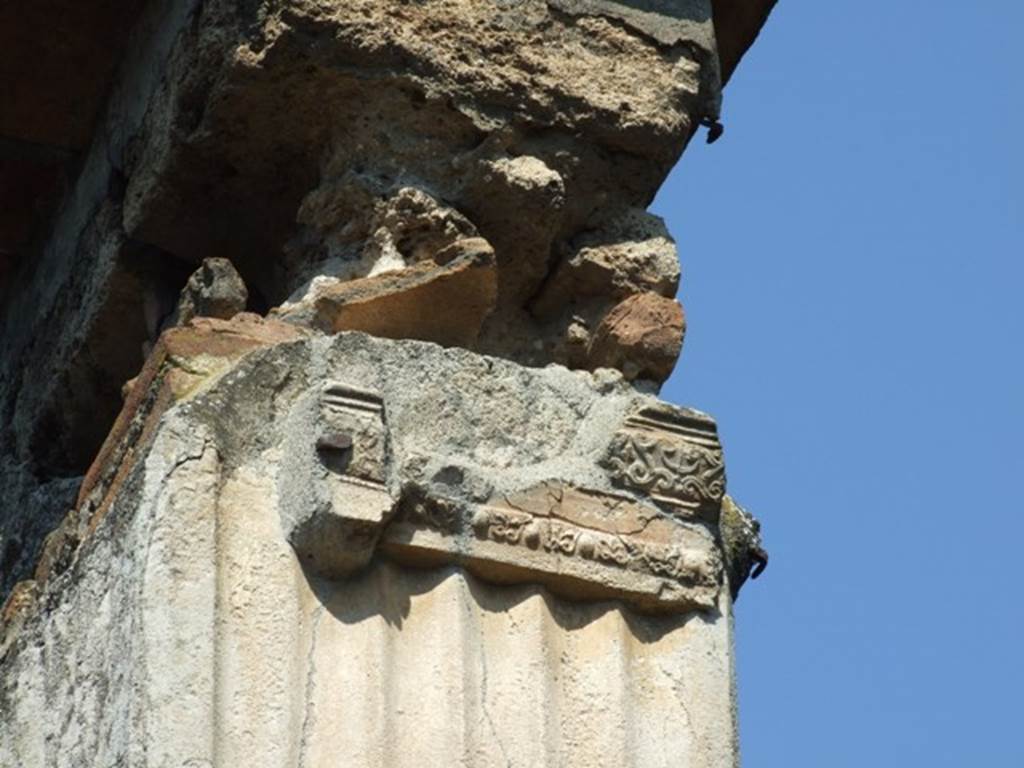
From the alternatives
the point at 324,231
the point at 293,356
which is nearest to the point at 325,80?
the point at 324,231

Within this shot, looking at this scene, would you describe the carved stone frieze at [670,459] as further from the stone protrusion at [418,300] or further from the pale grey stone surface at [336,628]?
the stone protrusion at [418,300]

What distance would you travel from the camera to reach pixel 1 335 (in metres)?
6.07

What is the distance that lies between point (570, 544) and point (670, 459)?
9.4 inches

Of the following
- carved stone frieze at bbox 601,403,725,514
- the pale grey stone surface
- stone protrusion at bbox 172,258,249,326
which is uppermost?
stone protrusion at bbox 172,258,249,326

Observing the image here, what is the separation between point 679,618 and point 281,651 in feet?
2.05

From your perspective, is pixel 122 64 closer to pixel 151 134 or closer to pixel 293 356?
pixel 151 134

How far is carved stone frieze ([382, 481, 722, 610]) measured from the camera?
4.61m

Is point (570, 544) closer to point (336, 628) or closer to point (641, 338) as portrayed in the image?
point (336, 628)

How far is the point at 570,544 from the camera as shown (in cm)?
469

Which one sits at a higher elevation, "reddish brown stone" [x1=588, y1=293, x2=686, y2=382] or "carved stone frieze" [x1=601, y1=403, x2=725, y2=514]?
"reddish brown stone" [x1=588, y1=293, x2=686, y2=382]

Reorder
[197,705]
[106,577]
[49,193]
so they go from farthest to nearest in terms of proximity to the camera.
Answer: [49,193] → [106,577] → [197,705]

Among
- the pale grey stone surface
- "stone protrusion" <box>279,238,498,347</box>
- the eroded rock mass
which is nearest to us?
the pale grey stone surface

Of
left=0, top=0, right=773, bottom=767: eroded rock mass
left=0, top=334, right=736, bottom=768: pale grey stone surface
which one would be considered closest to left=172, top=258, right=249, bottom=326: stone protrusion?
left=0, top=0, right=773, bottom=767: eroded rock mass

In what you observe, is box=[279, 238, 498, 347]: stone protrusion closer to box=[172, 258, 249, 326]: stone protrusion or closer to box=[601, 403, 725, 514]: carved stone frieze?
box=[172, 258, 249, 326]: stone protrusion
